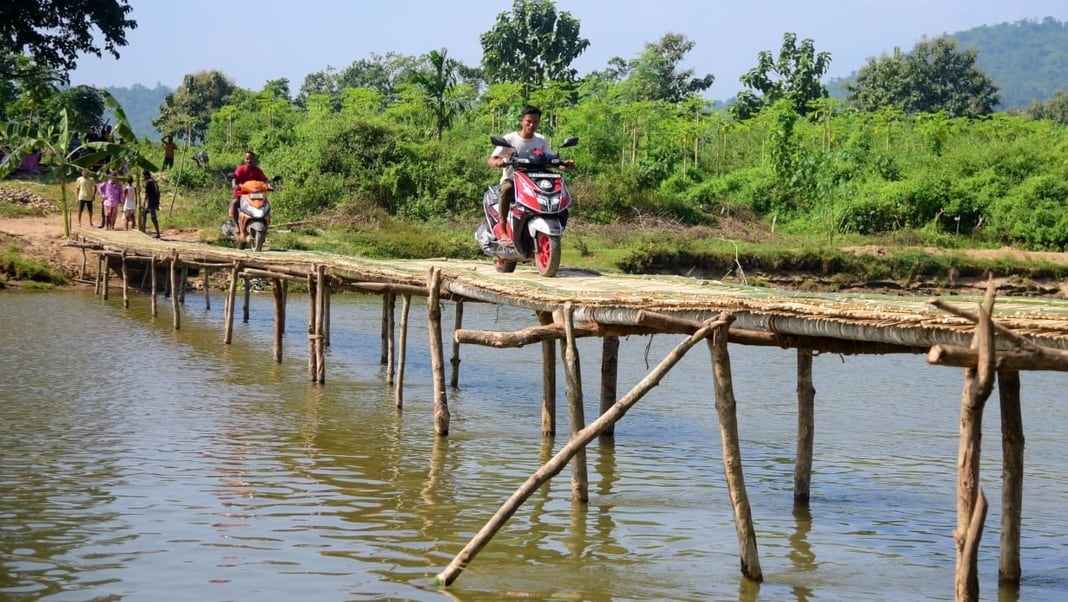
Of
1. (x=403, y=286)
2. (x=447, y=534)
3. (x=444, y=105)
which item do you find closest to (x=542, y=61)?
(x=444, y=105)

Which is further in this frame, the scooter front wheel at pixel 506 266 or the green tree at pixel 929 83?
the green tree at pixel 929 83

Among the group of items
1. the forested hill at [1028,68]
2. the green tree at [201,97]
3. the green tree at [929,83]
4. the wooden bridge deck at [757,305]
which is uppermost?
the forested hill at [1028,68]

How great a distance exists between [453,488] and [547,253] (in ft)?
8.44

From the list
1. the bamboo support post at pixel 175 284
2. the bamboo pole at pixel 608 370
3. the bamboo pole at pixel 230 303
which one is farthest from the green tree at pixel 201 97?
the bamboo pole at pixel 608 370

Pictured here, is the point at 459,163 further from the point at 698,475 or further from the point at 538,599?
the point at 538,599

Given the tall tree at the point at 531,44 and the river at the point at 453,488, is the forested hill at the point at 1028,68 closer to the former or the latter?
the tall tree at the point at 531,44

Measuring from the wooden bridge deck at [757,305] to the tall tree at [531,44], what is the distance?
103 feet

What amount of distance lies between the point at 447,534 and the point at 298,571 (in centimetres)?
115

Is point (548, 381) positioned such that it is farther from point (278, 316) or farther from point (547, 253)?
point (278, 316)

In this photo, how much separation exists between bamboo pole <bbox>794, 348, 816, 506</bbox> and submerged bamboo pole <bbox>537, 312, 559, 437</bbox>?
2.19 metres

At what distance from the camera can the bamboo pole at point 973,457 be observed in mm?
4898

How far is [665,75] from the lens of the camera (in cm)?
4884

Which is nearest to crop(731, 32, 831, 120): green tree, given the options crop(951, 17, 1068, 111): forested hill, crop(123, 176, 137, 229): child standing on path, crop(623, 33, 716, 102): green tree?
crop(623, 33, 716, 102): green tree

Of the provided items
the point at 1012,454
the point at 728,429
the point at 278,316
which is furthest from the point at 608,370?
the point at 278,316
